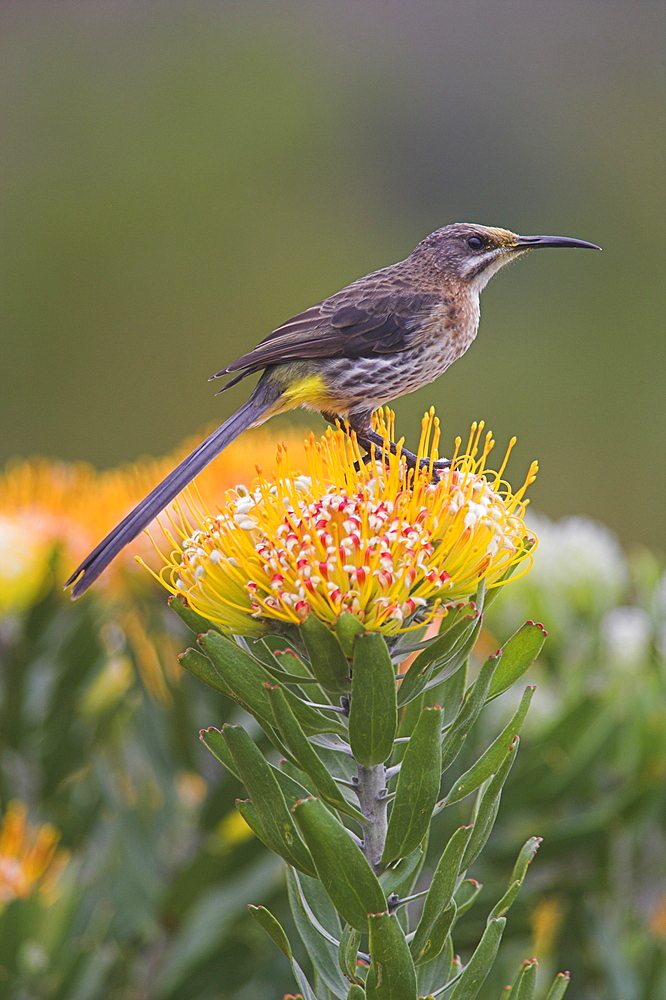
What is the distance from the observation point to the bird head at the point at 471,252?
180cm

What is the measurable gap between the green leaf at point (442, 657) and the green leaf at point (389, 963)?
0.71ft

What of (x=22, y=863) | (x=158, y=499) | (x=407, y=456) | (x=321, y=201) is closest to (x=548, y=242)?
(x=407, y=456)

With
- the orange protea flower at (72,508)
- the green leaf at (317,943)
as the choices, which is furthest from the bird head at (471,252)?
the green leaf at (317,943)

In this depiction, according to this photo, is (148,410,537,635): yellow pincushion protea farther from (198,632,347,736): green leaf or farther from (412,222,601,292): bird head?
(412,222,601,292): bird head

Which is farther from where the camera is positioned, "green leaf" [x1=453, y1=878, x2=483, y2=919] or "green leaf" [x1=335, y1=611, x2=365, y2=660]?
"green leaf" [x1=453, y1=878, x2=483, y2=919]

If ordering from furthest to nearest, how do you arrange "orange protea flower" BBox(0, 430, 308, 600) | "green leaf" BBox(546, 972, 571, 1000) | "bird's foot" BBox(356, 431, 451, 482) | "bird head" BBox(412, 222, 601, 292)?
1. "orange protea flower" BBox(0, 430, 308, 600)
2. "bird head" BBox(412, 222, 601, 292)
3. "bird's foot" BBox(356, 431, 451, 482)
4. "green leaf" BBox(546, 972, 571, 1000)

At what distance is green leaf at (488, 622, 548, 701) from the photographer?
111 cm

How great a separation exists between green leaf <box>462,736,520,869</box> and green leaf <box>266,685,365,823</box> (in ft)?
0.42

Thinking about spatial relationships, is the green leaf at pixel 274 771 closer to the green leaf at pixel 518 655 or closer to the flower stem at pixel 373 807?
the flower stem at pixel 373 807

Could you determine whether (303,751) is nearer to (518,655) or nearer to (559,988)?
(518,655)

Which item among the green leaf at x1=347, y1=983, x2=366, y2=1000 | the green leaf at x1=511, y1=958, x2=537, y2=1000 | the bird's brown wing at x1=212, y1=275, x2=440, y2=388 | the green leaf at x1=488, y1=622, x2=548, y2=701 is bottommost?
the green leaf at x1=511, y1=958, x2=537, y2=1000

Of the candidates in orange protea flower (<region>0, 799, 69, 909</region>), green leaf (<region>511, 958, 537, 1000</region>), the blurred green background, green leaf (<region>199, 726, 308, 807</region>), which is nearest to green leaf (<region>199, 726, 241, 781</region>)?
green leaf (<region>199, 726, 308, 807</region>)

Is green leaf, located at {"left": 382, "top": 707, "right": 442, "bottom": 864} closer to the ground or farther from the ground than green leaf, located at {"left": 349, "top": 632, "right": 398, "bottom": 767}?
closer to the ground

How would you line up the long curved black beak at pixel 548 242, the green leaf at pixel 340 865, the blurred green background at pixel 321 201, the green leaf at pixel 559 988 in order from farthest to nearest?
the blurred green background at pixel 321 201
the long curved black beak at pixel 548 242
the green leaf at pixel 559 988
the green leaf at pixel 340 865
